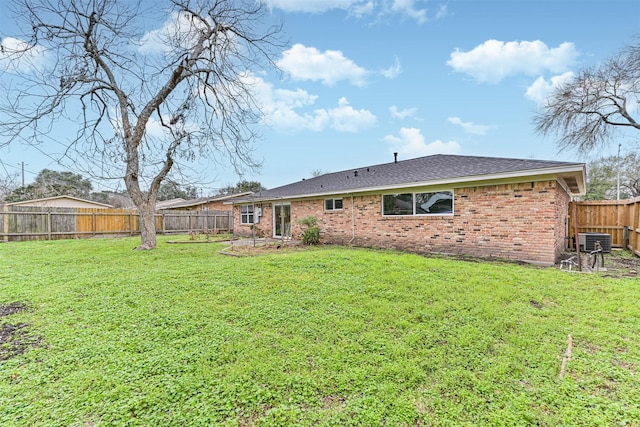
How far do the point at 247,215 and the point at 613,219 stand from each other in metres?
17.1

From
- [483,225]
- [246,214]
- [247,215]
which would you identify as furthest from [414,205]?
[246,214]

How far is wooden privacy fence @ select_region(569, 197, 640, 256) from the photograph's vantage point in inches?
403

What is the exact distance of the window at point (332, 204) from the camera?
40.2ft

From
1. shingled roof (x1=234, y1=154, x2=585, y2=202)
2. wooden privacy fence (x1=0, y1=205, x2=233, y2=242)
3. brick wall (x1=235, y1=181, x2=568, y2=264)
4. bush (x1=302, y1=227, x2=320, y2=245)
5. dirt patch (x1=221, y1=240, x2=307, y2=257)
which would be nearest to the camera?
shingled roof (x1=234, y1=154, x2=585, y2=202)

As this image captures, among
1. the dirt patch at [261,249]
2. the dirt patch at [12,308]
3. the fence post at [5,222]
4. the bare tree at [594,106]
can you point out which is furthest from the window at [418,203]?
the fence post at [5,222]

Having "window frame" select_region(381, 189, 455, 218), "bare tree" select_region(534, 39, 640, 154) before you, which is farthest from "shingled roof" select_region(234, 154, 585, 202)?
"bare tree" select_region(534, 39, 640, 154)

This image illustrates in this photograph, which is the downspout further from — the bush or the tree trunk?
the tree trunk

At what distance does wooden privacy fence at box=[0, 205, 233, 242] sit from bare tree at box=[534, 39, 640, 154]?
21037 millimetres

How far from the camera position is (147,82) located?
32.6 feet

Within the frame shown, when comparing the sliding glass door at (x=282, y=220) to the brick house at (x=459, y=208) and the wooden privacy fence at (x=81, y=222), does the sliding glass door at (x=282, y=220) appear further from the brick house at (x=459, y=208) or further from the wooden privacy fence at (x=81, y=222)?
the wooden privacy fence at (x=81, y=222)

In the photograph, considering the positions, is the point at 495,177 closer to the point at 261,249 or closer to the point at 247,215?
the point at 261,249

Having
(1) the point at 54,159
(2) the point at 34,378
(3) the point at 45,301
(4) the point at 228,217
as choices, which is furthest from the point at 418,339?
(4) the point at 228,217

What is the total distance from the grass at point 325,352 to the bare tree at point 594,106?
15494 mm

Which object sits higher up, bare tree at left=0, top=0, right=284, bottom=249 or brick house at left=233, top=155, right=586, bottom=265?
bare tree at left=0, top=0, right=284, bottom=249
